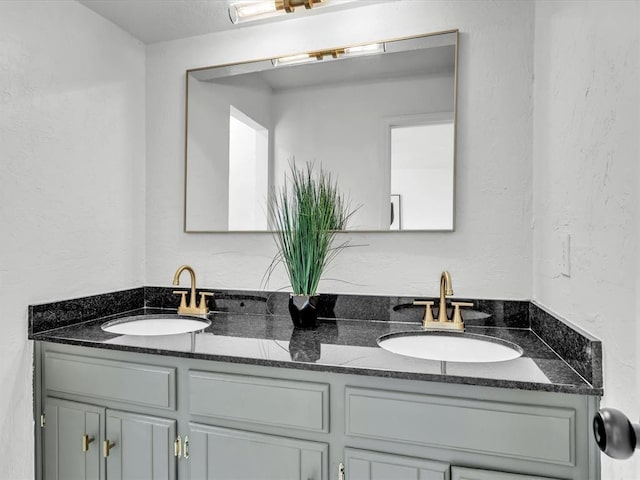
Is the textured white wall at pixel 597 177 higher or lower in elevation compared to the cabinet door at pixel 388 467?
higher

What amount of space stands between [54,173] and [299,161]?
93 cm

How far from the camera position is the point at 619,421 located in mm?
493

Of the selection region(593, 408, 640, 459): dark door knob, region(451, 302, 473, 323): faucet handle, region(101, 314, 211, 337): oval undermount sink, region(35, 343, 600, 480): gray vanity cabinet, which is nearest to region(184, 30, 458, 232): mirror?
region(451, 302, 473, 323): faucet handle

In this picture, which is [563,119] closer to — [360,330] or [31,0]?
[360,330]

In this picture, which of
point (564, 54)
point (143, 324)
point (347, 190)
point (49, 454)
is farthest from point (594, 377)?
point (49, 454)

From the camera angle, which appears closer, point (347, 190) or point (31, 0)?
point (31, 0)

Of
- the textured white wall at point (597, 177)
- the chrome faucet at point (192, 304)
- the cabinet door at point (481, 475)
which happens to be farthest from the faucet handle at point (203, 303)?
the textured white wall at point (597, 177)

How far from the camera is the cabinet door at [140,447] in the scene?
1.31 m

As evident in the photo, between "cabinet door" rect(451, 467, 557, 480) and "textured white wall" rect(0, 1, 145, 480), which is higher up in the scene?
"textured white wall" rect(0, 1, 145, 480)

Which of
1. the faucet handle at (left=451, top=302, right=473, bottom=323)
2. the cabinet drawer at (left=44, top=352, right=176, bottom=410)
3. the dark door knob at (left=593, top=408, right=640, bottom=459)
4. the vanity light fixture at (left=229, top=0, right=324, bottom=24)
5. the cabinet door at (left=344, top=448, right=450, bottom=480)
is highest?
the vanity light fixture at (left=229, top=0, right=324, bottom=24)

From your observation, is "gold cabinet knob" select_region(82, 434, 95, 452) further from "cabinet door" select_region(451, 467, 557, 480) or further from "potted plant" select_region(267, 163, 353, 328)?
"cabinet door" select_region(451, 467, 557, 480)

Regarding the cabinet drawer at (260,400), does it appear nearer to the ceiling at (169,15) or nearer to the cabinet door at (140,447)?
the cabinet door at (140,447)

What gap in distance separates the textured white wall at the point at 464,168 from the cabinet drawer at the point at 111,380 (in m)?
0.62

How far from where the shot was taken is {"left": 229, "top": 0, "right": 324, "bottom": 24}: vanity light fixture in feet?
5.28
